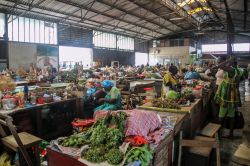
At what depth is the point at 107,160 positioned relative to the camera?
2.25m

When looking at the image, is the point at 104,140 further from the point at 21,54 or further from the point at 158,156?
the point at 21,54

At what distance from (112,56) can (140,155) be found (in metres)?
19.2

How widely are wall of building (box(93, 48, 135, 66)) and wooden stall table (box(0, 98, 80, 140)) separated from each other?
524 inches

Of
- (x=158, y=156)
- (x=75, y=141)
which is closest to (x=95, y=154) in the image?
(x=75, y=141)

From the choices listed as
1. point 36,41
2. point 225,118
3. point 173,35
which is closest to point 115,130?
point 225,118

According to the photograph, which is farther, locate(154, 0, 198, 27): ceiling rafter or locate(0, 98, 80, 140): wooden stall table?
locate(154, 0, 198, 27): ceiling rafter

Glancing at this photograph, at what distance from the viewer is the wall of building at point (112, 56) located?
62.6 feet

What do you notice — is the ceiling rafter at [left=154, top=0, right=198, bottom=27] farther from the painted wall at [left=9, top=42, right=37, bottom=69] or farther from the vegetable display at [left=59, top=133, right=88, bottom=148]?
the vegetable display at [left=59, top=133, right=88, bottom=148]

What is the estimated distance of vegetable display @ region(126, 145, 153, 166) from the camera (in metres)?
2.21

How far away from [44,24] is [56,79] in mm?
6973

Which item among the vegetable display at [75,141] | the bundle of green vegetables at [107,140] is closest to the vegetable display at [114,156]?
the bundle of green vegetables at [107,140]

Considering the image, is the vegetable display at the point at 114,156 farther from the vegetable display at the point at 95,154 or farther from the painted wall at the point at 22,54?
the painted wall at the point at 22,54

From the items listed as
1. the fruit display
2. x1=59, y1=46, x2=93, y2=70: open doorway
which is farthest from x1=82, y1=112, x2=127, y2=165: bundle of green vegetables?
x1=59, y1=46, x2=93, y2=70: open doorway

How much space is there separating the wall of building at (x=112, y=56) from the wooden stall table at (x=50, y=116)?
43.7 feet
